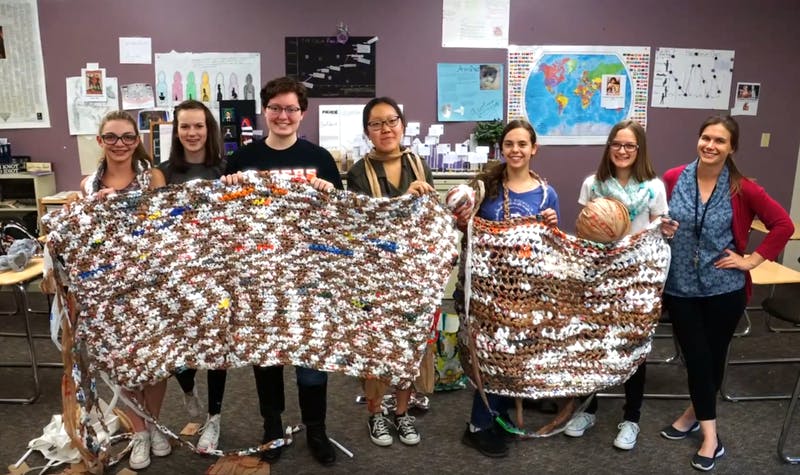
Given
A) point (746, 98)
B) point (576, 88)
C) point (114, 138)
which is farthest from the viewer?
point (746, 98)

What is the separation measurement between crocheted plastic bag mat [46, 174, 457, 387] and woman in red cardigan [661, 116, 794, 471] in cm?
93

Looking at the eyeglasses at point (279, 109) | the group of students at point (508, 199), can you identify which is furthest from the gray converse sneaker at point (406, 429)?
the eyeglasses at point (279, 109)

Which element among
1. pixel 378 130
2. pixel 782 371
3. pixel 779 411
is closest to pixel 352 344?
pixel 378 130

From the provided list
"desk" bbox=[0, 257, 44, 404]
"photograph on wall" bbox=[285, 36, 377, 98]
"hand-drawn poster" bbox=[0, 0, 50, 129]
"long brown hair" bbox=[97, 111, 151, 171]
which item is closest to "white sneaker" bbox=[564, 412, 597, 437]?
"long brown hair" bbox=[97, 111, 151, 171]

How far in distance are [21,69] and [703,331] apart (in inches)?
183

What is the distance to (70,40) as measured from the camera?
409 centimetres

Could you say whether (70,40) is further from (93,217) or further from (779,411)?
(779,411)

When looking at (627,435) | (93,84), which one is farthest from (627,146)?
(93,84)

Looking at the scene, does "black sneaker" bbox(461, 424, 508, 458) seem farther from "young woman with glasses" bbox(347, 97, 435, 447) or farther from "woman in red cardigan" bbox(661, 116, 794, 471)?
"woman in red cardigan" bbox(661, 116, 794, 471)

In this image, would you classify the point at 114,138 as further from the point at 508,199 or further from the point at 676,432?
the point at 676,432

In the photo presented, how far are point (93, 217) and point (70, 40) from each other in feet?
10.1

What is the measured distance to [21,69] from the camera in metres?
4.11

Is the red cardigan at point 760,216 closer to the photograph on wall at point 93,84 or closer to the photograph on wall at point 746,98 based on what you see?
the photograph on wall at point 746,98

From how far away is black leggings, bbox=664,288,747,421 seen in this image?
2104 mm
